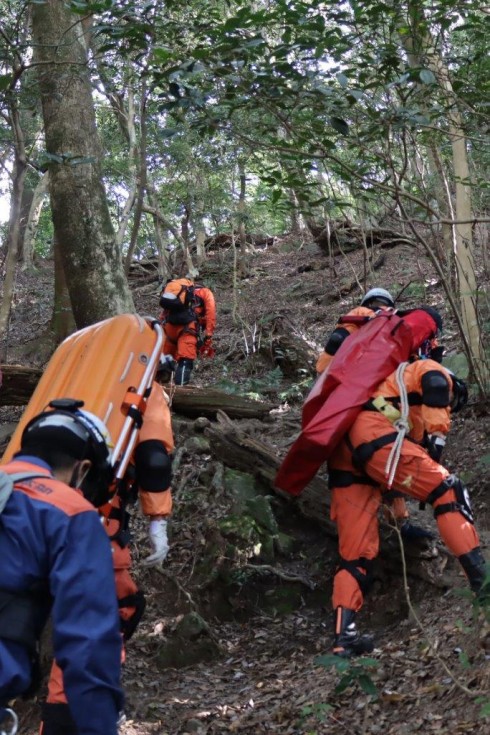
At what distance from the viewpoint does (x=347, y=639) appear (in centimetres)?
441

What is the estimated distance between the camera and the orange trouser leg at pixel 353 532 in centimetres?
452

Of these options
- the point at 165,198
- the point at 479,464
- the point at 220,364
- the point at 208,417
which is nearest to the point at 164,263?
the point at 165,198

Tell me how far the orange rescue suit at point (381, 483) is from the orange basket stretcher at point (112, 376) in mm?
1416

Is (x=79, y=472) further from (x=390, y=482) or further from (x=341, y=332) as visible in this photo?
(x=341, y=332)

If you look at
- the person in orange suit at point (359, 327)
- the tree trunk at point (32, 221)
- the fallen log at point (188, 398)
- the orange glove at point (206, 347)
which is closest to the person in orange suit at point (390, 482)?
the person in orange suit at point (359, 327)

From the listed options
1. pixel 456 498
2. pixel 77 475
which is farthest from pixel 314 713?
pixel 77 475

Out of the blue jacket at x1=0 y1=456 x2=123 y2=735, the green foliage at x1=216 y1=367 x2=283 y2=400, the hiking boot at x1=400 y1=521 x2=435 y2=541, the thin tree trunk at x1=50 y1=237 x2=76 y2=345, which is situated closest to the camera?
the blue jacket at x1=0 y1=456 x2=123 y2=735

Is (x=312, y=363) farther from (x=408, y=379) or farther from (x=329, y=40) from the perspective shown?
(x=329, y=40)

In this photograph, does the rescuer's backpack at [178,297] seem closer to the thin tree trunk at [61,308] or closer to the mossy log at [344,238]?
the thin tree trunk at [61,308]

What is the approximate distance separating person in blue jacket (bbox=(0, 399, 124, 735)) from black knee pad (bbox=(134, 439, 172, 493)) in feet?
7.20

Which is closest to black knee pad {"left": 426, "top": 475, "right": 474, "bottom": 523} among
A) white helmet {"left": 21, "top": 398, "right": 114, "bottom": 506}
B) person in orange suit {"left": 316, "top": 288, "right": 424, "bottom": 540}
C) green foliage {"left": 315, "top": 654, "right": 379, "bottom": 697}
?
person in orange suit {"left": 316, "top": 288, "right": 424, "bottom": 540}

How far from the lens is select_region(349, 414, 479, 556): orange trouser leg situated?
4.40 meters

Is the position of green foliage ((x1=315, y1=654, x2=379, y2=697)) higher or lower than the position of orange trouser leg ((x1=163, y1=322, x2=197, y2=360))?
lower

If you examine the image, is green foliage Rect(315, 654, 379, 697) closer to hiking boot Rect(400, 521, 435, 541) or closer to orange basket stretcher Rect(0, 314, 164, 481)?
orange basket stretcher Rect(0, 314, 164, 481)
